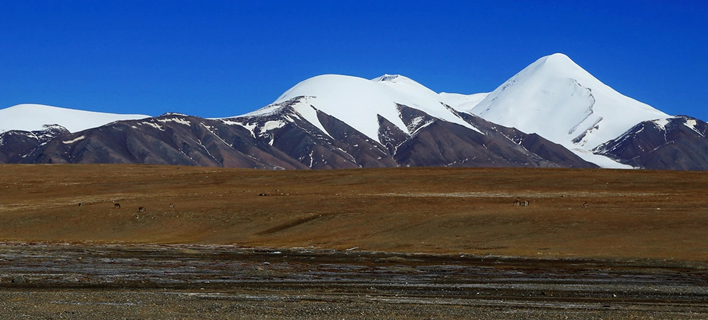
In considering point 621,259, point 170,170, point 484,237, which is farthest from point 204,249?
point 170,170

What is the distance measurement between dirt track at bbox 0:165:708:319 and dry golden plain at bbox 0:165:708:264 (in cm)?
22

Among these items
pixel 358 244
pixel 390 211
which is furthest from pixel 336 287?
pixel 390 211

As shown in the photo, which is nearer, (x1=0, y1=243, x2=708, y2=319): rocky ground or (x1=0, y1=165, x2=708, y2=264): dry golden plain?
(x1=0, y1=243, x2=708, y2=319): rocky ground

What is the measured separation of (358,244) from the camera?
55.8 metres

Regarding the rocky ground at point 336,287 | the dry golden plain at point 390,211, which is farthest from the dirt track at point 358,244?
the dry golden plain at point 390,211

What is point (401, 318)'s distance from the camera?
24.5 m

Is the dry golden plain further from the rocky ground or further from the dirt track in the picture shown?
the rocky ground

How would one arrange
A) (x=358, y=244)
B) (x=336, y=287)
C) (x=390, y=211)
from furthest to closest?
1. (x=390, y=211)
2. (x=358, y=244)
3. (x=336, y=287)

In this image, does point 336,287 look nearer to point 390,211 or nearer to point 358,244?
point 358,244

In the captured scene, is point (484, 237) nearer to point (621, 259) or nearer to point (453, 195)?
point (621, 259)

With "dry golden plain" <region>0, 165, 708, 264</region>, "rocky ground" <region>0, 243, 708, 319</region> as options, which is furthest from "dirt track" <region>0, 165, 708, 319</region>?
"dry golden plain" <region>0, 165, 708, 264</region>

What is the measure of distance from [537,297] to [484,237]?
2544 centimetres

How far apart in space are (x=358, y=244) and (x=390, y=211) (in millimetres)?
10934

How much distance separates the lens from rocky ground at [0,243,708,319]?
84.7 ft
